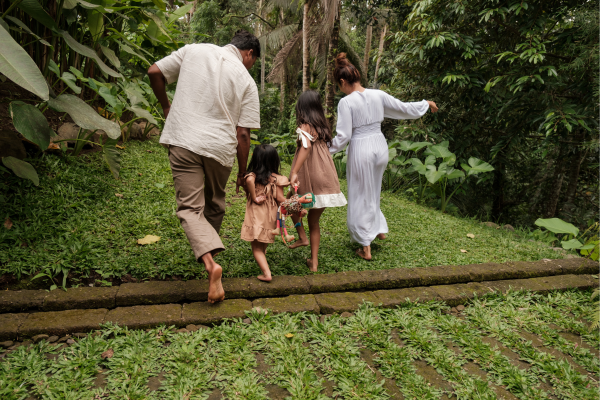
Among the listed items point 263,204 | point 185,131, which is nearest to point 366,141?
point 263,204

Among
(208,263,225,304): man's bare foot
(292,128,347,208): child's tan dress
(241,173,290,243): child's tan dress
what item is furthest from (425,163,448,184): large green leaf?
(208,263,225,304): man's bare foot

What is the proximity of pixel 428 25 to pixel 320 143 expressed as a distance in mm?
3553

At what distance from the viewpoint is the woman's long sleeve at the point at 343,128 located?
3.32 meters

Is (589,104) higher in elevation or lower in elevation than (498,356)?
higher

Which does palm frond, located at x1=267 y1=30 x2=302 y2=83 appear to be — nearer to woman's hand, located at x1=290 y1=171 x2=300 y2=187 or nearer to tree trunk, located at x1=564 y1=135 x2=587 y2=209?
tree trunk, located at x1=564 y1=135 x2=587 y2=209

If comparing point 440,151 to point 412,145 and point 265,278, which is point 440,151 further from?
point 265,278

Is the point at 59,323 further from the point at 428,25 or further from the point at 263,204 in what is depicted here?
the point at 428,25

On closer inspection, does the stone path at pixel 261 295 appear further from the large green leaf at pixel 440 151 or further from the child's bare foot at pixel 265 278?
the large green leaf at pixel 440 151

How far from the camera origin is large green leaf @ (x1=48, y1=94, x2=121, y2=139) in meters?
2.77

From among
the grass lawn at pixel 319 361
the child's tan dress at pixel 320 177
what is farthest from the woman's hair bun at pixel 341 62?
the grass lawn at pixel 319 361

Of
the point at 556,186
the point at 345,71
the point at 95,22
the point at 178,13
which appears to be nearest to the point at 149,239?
the point at 345,71

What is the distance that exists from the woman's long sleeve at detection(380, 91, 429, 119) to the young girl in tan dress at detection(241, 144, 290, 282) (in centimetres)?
134

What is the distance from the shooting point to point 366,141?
135 inches

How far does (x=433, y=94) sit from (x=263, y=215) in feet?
17.0
